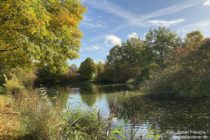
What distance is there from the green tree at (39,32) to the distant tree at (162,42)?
1607 inches

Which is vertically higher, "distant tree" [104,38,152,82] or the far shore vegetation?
"distant tree" [104,38,152,82]

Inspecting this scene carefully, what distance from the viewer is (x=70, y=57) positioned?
47.0 ft

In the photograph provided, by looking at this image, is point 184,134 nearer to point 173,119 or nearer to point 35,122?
point 173,119

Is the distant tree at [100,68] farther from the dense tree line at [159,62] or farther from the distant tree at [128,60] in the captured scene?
A: the distant tree at [128,60]

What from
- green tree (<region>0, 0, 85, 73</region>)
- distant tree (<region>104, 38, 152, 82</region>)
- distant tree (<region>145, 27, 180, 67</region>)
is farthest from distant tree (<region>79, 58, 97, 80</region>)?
green tree (<region>0, 0, 85, 73</region>)

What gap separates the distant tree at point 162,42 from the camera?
179ft

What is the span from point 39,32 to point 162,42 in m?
48.6

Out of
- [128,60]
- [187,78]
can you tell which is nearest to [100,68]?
[128,60]

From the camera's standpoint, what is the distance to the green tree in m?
7.52

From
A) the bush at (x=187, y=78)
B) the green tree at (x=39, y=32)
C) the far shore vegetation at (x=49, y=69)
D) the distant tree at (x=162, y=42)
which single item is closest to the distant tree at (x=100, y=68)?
the distant tree at (x=162, y=42)

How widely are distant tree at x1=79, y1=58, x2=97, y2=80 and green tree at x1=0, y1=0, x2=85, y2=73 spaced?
150 feet

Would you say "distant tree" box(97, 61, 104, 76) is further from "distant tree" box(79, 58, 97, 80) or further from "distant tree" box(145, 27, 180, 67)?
"distant tree" box(145, 27, 180, 67)

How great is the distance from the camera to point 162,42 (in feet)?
181

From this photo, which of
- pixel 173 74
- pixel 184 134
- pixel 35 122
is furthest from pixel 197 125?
pixel 173 74
